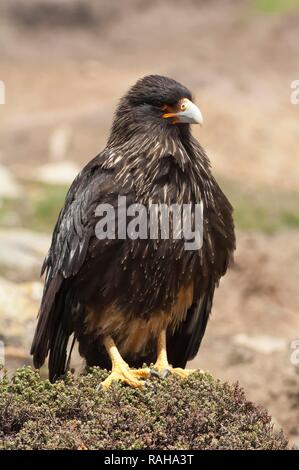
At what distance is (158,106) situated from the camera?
6.29 metres

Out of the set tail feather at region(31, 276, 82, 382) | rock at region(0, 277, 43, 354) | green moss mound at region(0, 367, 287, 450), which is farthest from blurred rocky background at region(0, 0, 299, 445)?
green moss mound at region(0, 367, 287, 450)

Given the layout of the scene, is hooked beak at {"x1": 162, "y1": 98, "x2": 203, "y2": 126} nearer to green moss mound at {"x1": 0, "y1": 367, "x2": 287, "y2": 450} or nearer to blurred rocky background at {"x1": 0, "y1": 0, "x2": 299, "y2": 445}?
green moss mound at {"x1": 0, "y1": 367, "x2": 287, "y2": 450}

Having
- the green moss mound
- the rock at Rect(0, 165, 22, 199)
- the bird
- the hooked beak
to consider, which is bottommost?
the green moss mound

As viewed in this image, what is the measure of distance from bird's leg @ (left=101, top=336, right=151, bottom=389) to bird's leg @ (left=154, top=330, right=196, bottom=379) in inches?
4.9

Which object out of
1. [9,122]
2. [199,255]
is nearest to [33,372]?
[199,255]

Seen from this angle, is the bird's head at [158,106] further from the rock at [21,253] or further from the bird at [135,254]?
the rock at [21,253]

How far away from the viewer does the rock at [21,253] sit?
36.2 feet

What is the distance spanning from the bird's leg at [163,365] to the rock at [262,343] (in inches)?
154

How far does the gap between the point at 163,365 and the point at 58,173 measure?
11.1m

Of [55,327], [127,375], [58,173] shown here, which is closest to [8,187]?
Answer: [58,173]

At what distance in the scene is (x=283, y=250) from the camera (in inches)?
534

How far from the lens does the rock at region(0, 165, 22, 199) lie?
14883mm

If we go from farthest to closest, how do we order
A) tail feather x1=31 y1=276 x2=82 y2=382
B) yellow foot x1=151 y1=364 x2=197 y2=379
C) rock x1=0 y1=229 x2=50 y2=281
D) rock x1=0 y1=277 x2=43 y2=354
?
1. rock x1=0 y1=229 x2=50 y2=281
2. rock x1=0 y1=277 x2=43 y2=354
3. tail feather x1=31 y1=276 x2=82 y2=382
4. yellow foot x1=151 y1=364 x2=197 y2=379

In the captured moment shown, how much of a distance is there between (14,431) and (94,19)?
2546cm
